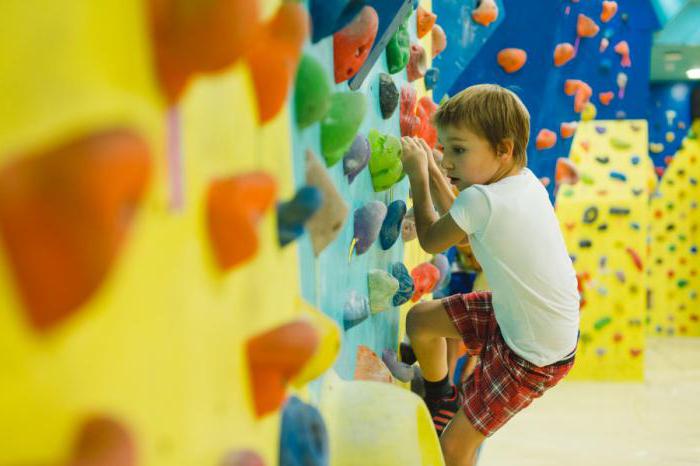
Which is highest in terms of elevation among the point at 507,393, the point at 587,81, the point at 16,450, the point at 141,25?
the point at 141,25

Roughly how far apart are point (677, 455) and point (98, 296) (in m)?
3.10

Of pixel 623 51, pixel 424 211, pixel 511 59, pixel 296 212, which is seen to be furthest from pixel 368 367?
pixel 623 51

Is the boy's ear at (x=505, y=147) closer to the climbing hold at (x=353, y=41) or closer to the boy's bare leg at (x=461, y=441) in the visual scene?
the boy's bare leg at (x=461, y=441)

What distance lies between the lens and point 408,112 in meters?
1.38

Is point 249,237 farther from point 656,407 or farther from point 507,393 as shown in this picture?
point 656,407

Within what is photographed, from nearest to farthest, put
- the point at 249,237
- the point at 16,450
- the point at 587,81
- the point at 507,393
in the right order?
the point at 16,450, the point at 249,237, the point at 507,393, the point at 587,81

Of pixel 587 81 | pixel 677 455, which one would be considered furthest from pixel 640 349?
pixel 587 81

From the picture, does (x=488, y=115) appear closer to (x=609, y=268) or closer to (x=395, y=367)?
(x=395, y=367)

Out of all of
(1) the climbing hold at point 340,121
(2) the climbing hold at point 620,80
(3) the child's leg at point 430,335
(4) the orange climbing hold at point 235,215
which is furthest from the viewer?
(2) the climbing hold at point 620,80

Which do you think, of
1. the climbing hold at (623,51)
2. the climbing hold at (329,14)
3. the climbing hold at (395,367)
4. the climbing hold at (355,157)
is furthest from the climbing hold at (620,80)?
the climbing hold at (329,14)

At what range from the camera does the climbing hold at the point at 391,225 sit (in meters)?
1.23

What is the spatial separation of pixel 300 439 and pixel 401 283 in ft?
2.65

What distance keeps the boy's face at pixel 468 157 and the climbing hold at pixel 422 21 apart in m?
0.20

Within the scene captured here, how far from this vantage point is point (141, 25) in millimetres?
317
